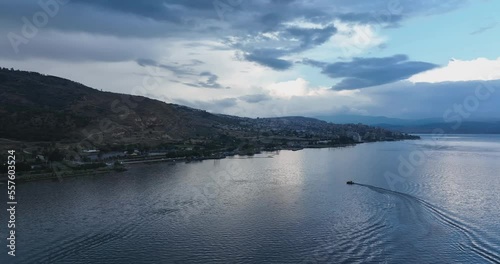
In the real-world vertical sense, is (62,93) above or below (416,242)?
above

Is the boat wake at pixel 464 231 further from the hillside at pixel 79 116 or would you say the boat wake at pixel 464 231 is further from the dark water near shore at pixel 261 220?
the hillside at pixel 79 116

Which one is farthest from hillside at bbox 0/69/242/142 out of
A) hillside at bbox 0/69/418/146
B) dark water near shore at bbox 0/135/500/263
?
Result: dark water near shore at bbox 0/135/500/263

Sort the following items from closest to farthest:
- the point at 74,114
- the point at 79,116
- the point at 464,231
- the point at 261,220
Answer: the point at 464,231
the point at 261,220
the point at 79,116
the point at 74,114

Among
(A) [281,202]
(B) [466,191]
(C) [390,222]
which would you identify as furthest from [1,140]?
(B) [466,191]

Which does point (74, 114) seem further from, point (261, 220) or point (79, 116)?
point (261, 220)

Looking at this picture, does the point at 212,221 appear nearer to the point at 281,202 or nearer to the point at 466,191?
the point at 281,202

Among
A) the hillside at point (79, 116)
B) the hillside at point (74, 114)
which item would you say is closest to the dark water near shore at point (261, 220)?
the hillside at point (79, 116)

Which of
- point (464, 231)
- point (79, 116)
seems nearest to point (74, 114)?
point (79, 116)
